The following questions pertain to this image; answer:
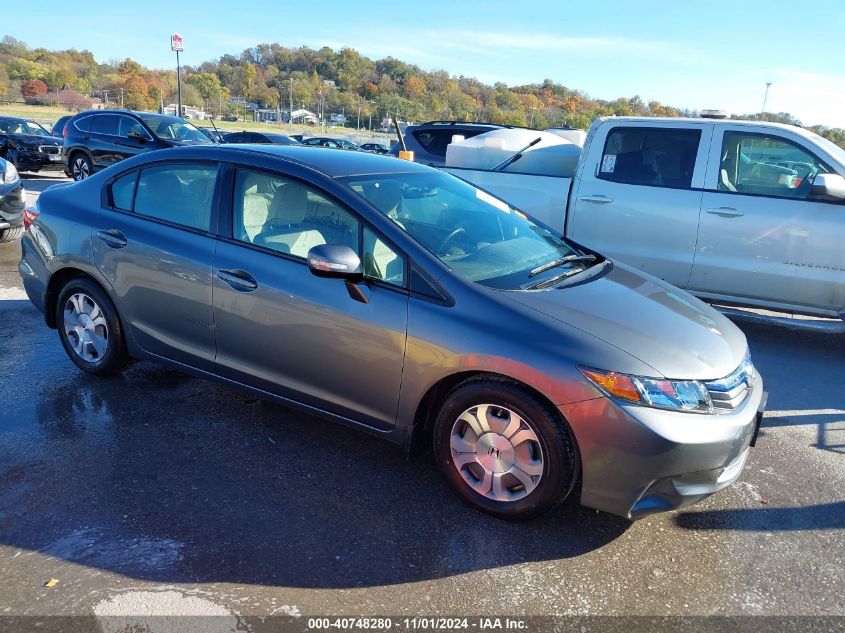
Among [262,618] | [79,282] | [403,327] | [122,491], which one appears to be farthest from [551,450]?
[79,282]

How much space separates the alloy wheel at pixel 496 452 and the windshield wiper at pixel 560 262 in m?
0.81

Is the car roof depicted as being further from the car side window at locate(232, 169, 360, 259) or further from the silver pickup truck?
the silver pickup truck

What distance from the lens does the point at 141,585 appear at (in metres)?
2.51

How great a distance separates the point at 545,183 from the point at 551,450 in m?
4.12

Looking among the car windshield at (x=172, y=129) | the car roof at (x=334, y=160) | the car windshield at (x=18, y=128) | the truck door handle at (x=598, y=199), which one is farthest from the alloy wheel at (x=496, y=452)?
the car windshield at (x=18, y=128)

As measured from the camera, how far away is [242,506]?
3.05 m

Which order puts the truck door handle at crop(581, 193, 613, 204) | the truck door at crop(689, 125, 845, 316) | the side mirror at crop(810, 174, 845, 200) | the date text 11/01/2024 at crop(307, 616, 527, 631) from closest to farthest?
→ the date text 11/01/2024 at crop(307, 616, 527, 631)
the side mirror at crop(810, 174, 845, 200)
the truck door at crop(689, 125, 845, 316)
the truck door handle at crop(581, 193, 613, 204)

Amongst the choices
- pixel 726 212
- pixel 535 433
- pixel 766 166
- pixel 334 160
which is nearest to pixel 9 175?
pixel 334 160

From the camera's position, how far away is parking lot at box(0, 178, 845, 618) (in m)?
2.52

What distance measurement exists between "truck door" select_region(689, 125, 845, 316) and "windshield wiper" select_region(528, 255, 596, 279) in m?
2.36

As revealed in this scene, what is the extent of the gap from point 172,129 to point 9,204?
24.9ft

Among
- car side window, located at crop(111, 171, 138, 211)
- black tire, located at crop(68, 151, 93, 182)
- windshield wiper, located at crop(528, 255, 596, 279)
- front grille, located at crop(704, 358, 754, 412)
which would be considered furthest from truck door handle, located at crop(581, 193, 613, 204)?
black tire, located at crop(68, 151, 93, 182)

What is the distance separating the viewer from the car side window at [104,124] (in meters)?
14.4

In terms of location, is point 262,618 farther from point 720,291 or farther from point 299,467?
point 720,291
